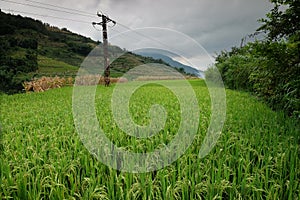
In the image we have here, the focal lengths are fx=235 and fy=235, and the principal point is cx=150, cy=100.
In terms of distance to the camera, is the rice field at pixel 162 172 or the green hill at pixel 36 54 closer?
the rice field at pixel 162 172

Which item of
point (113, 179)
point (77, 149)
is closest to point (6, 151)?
point (77, 149)

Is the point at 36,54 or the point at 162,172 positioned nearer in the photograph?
the point at 162,172

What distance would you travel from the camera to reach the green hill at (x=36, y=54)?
17.1 m

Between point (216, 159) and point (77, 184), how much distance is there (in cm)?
124

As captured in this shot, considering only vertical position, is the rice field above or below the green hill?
below

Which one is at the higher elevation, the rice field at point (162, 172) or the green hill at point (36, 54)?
the green hill at point (36, 54)

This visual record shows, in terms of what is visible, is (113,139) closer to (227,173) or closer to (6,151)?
(6,151)

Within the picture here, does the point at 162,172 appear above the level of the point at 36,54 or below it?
below

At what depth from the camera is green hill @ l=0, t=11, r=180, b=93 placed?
17.1 metres

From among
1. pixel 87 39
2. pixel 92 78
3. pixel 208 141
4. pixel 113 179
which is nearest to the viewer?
pixel 113 179

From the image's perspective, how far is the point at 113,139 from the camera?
9.70 feet

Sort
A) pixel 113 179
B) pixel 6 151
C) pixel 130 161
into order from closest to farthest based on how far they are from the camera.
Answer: pixel 113 179, pixel 130 161, pixel 6 151

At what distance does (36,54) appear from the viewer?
22.9 m

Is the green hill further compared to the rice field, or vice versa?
the green hill
